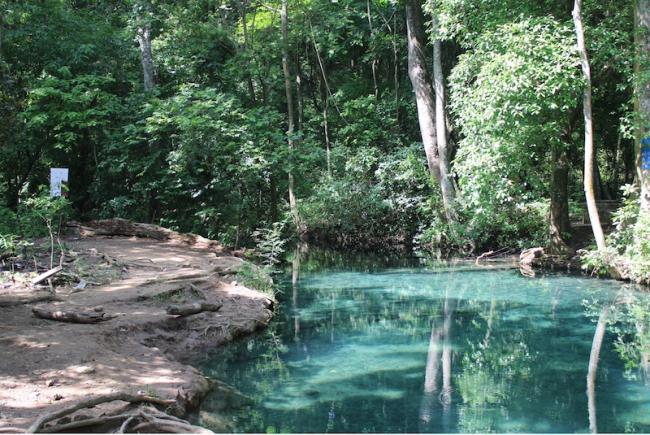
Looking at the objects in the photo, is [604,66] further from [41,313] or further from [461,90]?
[41,313]

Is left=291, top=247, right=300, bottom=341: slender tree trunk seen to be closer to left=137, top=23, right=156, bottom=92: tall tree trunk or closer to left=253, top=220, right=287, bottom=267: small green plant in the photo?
left=253, top=220, right=287, bottom=267: small green plant

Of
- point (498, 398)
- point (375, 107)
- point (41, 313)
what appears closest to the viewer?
point (498, 398)

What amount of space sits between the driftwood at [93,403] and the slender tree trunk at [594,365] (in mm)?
3982

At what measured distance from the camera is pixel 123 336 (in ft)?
25.3

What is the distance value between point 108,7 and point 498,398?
74.4 feet

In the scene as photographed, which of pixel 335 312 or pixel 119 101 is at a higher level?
pixel 119 101

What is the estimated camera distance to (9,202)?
19875 millimetres

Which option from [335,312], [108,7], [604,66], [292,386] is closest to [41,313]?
[292,386]

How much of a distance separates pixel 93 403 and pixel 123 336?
268 centimetres

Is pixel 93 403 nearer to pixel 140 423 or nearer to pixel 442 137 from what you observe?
pixel 140 423

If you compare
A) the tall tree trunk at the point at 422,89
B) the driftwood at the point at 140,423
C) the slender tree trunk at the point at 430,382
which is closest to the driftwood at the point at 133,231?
the tall tree trunk at the point at 422,89

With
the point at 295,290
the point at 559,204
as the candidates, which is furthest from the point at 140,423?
the point at 559,204

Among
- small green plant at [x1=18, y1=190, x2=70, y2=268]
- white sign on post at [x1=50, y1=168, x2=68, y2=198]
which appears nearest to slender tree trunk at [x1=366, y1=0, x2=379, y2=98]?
small green plant at [x1=18, y1=190, x2=70, y2=268]

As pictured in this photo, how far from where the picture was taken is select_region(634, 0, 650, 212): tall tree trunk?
1184 centimetres
